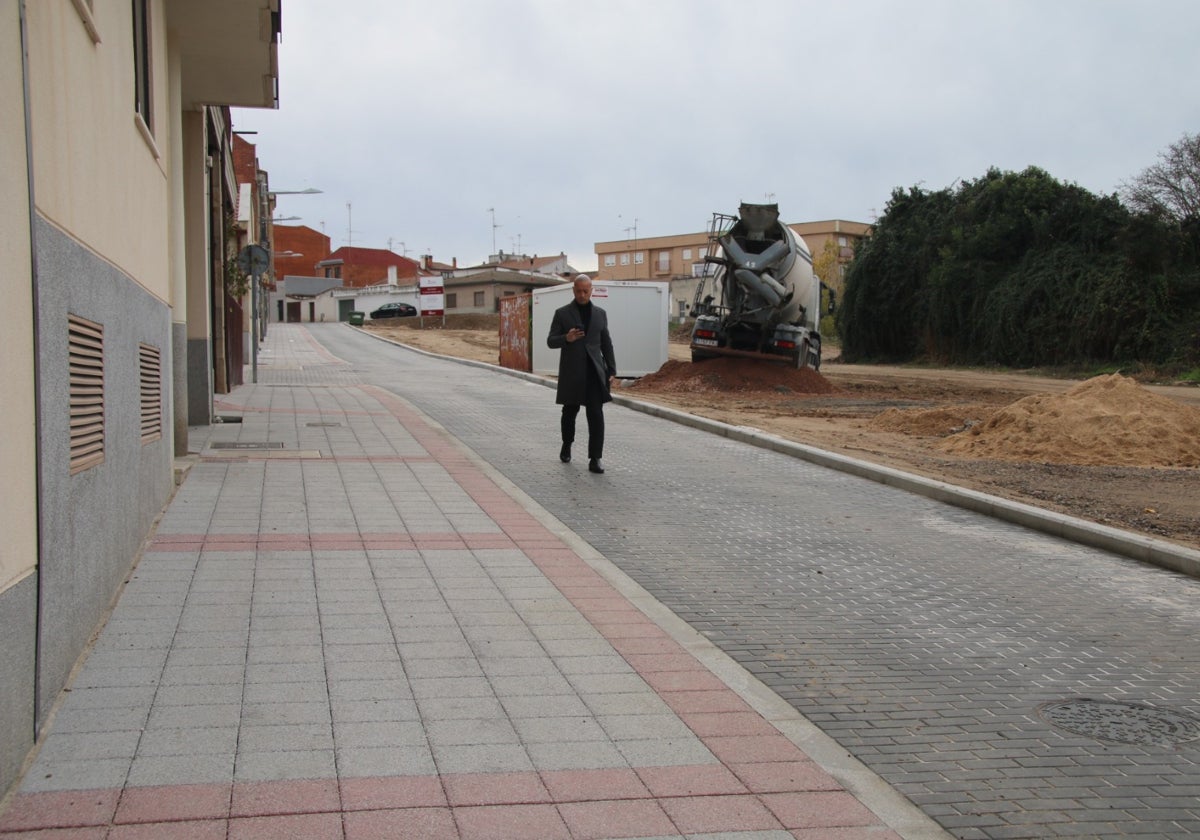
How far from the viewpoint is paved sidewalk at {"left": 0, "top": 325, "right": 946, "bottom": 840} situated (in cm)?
346

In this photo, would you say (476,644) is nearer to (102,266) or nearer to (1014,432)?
(102,266)

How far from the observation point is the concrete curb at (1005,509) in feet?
25.5

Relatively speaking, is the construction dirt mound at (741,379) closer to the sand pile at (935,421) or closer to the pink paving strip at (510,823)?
the sand pile at (935,421)

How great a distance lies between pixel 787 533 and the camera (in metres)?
8.53

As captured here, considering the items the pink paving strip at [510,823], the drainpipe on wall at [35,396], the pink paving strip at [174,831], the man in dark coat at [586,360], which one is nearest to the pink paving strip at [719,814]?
the pink paving strip at [510,823]

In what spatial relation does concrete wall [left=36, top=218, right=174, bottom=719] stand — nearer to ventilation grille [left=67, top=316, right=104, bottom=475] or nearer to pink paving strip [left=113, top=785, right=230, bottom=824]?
ventilation grille [left=67, top=316, right=104, bottom=475]

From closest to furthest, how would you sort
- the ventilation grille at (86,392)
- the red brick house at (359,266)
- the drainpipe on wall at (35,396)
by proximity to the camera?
the drainpipe on wall at (35,396), the ventilation grille at (86,392), the red brick house at (359,266)

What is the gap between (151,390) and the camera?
7578 mm

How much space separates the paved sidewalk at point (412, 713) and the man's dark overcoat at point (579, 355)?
3.69 metres

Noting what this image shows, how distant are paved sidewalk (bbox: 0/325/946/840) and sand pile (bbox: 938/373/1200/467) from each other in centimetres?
865

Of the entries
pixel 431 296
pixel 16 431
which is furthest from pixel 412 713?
pixel 431 296

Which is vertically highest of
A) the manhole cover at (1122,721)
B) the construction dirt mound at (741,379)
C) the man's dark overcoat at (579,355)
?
the man's dark overcoat at (579,355)

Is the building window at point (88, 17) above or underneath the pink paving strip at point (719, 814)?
above

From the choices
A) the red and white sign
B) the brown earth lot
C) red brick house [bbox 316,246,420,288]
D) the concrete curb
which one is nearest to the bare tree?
the brown earth lot
